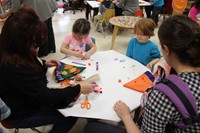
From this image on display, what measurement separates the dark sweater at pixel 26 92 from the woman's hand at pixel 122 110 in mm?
268

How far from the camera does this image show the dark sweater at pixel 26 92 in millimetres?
1202

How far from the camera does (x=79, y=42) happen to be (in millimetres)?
2268

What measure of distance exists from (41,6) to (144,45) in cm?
173

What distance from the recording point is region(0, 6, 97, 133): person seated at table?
1200 millimetres

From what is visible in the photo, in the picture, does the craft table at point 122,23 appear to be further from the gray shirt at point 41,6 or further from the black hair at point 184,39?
the black hair at point 184,39

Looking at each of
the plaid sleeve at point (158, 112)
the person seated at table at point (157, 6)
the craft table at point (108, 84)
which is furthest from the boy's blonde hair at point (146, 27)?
the person seated at table at point (157, 6)

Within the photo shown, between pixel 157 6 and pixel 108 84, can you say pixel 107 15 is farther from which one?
pixel 108 84

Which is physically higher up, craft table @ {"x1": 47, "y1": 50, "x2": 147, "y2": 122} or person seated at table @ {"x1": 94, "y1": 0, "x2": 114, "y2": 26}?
craft table @ {"x1": 47, "y1": 50, "x2": 147, "y2": 122}

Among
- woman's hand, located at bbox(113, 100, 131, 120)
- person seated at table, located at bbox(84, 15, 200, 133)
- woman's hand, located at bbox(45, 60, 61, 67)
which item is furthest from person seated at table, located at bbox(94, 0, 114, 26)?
person seated at table, located at bbox(84, 15, 200, 133)

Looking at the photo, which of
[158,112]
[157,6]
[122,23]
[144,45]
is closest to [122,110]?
[158,112]

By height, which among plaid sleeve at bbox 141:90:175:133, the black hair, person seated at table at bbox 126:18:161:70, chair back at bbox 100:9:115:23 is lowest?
chair back at bbox 100:9:115:23

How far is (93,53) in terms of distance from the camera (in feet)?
6.80

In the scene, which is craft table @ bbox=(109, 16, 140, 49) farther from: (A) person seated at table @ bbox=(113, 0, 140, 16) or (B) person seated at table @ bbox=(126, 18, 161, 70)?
(B) person seated at table @ bbox=(126, 18, 161, 70)

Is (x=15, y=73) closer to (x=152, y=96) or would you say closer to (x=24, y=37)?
(x=24, y=37)
